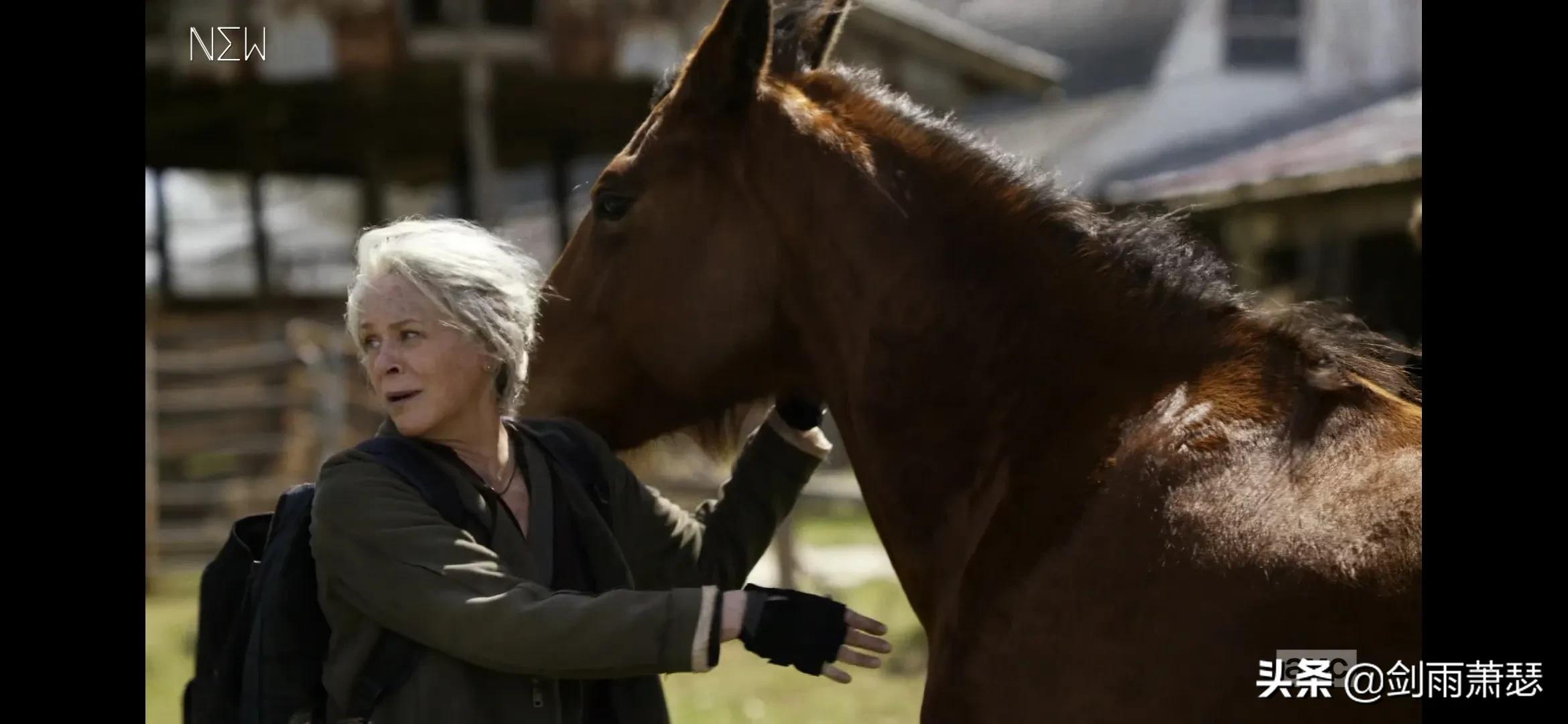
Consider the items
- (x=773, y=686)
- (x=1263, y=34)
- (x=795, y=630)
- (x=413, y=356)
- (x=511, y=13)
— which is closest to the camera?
(x=795, y=630)

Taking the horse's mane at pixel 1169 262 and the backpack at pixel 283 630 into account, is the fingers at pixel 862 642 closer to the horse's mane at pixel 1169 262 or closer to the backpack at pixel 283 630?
the backpack at pixel 283 630

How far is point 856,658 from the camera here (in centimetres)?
219

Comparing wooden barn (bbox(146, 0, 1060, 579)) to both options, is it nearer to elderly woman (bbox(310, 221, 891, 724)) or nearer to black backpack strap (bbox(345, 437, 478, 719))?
elderly woman (bbox(310, 221, 891, 724))

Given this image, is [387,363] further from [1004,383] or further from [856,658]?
[1004,383]

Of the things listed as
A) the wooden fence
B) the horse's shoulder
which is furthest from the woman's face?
the wooden fence

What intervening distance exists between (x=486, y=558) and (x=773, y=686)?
4.76 metres

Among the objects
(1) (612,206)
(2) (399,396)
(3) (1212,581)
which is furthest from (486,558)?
(3) (1212,581)

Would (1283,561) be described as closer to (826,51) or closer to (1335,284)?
(826,51)

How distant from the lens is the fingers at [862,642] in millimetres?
2160

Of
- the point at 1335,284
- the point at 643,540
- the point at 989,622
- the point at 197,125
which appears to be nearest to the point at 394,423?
the point at 643,540

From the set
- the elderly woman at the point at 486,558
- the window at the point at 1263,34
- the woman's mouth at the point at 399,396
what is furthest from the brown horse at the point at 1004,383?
the window at the point at 1263,34

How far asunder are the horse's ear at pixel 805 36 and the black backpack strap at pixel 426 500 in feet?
3.36

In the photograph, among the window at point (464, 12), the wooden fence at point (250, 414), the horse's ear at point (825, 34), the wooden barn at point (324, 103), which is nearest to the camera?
the horse's ear at point (825, 34)

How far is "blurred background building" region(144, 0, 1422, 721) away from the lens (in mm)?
7711
